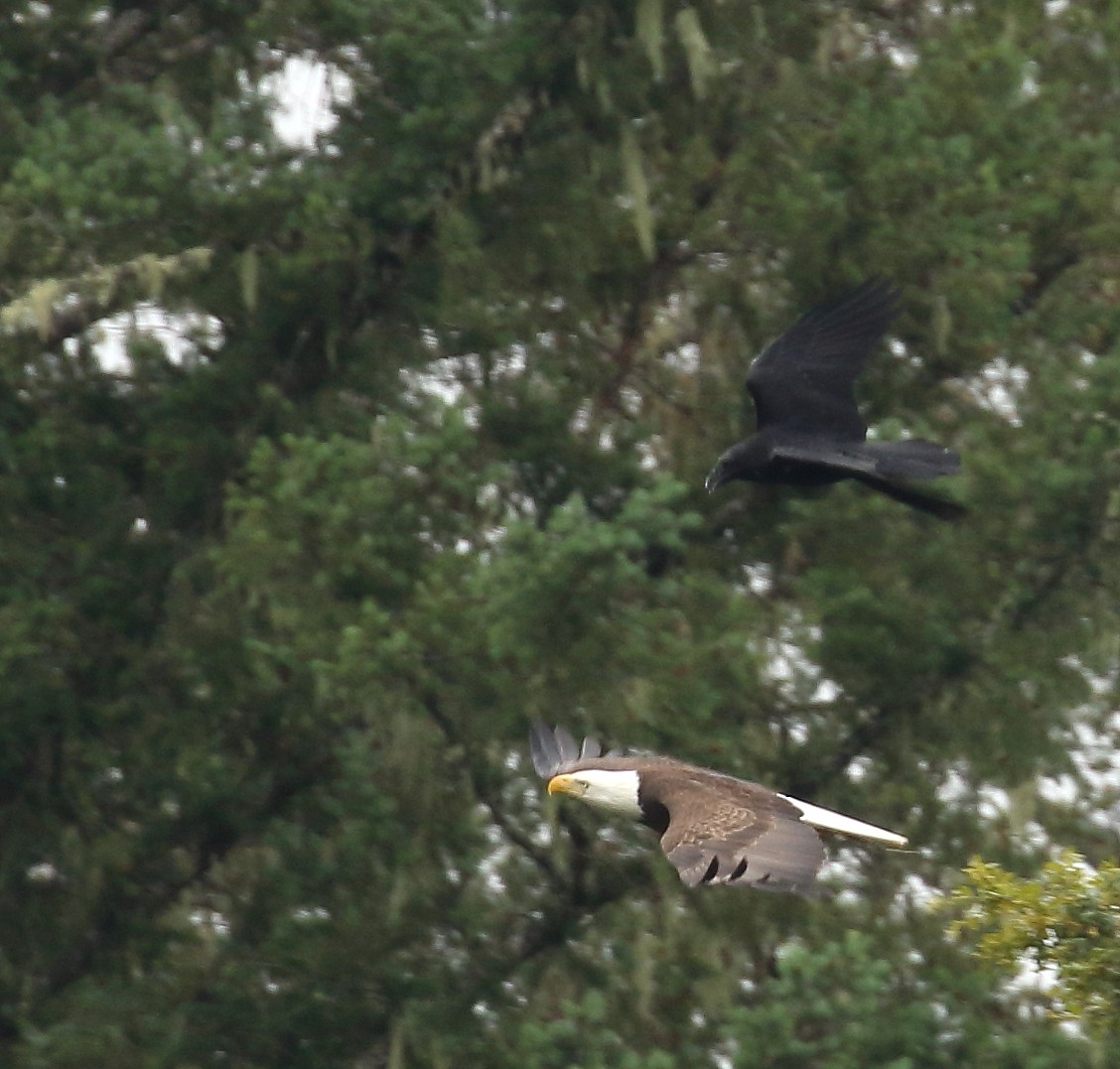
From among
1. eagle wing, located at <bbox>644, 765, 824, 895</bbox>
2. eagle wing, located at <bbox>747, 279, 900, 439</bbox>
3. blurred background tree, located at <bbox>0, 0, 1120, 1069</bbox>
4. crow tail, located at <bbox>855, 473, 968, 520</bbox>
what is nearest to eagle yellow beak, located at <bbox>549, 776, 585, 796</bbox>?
eagle wing, located at <bbox>644, 765, 824, 895</bbox>

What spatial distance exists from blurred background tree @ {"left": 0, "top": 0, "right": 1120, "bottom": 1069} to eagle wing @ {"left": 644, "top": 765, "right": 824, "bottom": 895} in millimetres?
3754

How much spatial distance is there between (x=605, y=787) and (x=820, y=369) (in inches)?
89.2

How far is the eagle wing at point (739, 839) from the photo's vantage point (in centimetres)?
809

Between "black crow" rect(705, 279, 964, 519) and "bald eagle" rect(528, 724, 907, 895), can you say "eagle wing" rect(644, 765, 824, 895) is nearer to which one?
"bald eagle" rect(528, 724, 907, 895)

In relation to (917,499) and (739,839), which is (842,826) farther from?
(917,499)

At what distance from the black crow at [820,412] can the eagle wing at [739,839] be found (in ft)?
6.23

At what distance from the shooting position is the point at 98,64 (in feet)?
51.3

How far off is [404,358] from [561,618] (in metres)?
2.44

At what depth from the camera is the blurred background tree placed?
44.2ft

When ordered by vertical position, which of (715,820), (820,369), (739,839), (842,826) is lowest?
(739,839)

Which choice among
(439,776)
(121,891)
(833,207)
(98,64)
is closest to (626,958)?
(439,776)

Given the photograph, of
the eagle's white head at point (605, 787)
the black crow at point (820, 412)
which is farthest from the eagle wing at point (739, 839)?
the black crow at point (820, 412)

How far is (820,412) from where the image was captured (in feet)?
37.0

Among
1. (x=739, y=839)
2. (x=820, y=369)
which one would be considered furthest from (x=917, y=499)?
(x=739, y=839)
